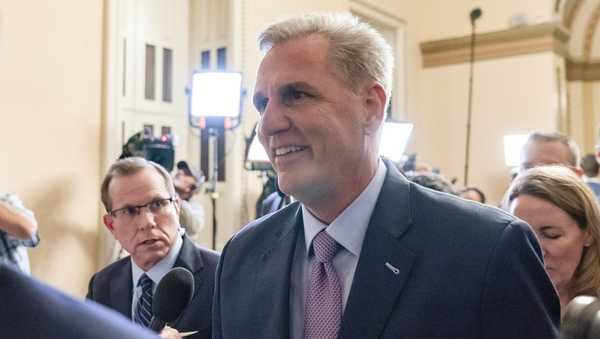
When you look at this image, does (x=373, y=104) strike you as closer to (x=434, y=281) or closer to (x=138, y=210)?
(x=434, y=281)

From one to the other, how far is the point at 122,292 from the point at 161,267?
0.16 meters

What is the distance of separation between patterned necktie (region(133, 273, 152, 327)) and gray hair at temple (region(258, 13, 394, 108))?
0.94m

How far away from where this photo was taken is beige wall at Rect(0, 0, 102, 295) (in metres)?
4.09

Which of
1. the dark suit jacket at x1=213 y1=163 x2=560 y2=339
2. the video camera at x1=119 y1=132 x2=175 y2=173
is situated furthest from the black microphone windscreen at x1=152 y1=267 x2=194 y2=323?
the video camera at x1=119 y1=132 x2=175 y2=173

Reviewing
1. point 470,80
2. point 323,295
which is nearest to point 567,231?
point 323,295

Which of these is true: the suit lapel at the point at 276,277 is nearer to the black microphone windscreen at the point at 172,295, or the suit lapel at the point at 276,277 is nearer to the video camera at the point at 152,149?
the black microphone windscreen at the point at 172,295

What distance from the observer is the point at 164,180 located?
6.88 feet

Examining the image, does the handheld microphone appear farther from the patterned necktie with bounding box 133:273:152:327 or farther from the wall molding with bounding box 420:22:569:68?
the wall molding with bounding box 420:22:569:68

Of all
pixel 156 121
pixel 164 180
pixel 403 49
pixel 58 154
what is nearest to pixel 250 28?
pixel 156 121

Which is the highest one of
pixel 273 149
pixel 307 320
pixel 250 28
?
pixel 250 28

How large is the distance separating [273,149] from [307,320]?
0.33 m

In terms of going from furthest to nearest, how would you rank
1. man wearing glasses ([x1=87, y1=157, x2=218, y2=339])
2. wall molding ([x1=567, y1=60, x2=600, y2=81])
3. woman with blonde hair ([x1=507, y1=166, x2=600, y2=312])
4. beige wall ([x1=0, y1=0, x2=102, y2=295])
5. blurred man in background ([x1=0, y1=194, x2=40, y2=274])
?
wall molding ([x1=567, y1=60, x2=600, y2=81]) → beige wall ([x1=0, y1=0, x2=102, y2=295]) → blurred man in background ([x1=0, y1=194, x2=40, y2=274]) → man wearing glasses ([x1=87, y1=157, x2=218, y2=339]) → woman with blonde hair ([x1=507, y1=166, x2=600, y2=312])

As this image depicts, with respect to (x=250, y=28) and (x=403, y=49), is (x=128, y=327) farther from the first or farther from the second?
(x=403, y=49)

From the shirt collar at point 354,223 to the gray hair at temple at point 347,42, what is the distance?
205 millimetres
